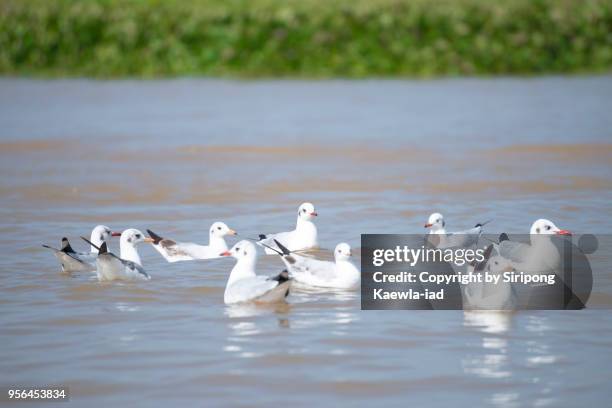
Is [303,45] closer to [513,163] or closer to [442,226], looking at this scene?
[513,163]

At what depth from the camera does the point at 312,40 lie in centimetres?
3175

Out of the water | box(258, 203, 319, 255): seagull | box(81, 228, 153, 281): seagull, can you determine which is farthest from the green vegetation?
box(81, 228, 153, 281): seagull

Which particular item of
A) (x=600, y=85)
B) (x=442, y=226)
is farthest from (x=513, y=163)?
(x=600, y=85)

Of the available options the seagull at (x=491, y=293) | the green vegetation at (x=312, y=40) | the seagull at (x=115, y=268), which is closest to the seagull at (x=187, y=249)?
the seagull at (x=115, y=268)

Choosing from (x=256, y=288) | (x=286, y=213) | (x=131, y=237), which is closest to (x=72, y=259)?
(x=131, y=237)

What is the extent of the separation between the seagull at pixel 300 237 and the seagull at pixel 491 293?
240 cm

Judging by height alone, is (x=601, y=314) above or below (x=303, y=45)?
below

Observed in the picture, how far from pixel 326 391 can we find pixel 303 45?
2583 cm

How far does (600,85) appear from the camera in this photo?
2717 centimetres

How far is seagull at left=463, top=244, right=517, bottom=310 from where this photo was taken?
8.13 m

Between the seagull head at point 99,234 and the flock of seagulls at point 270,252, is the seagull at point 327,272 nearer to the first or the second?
the flock of seagulls at point 270,252

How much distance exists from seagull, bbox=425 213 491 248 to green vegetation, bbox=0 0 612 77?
2092cm

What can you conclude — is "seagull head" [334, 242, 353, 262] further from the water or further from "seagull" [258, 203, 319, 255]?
"seagull" [258, 203, 319, 255]

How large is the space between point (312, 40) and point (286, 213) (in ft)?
64.3
